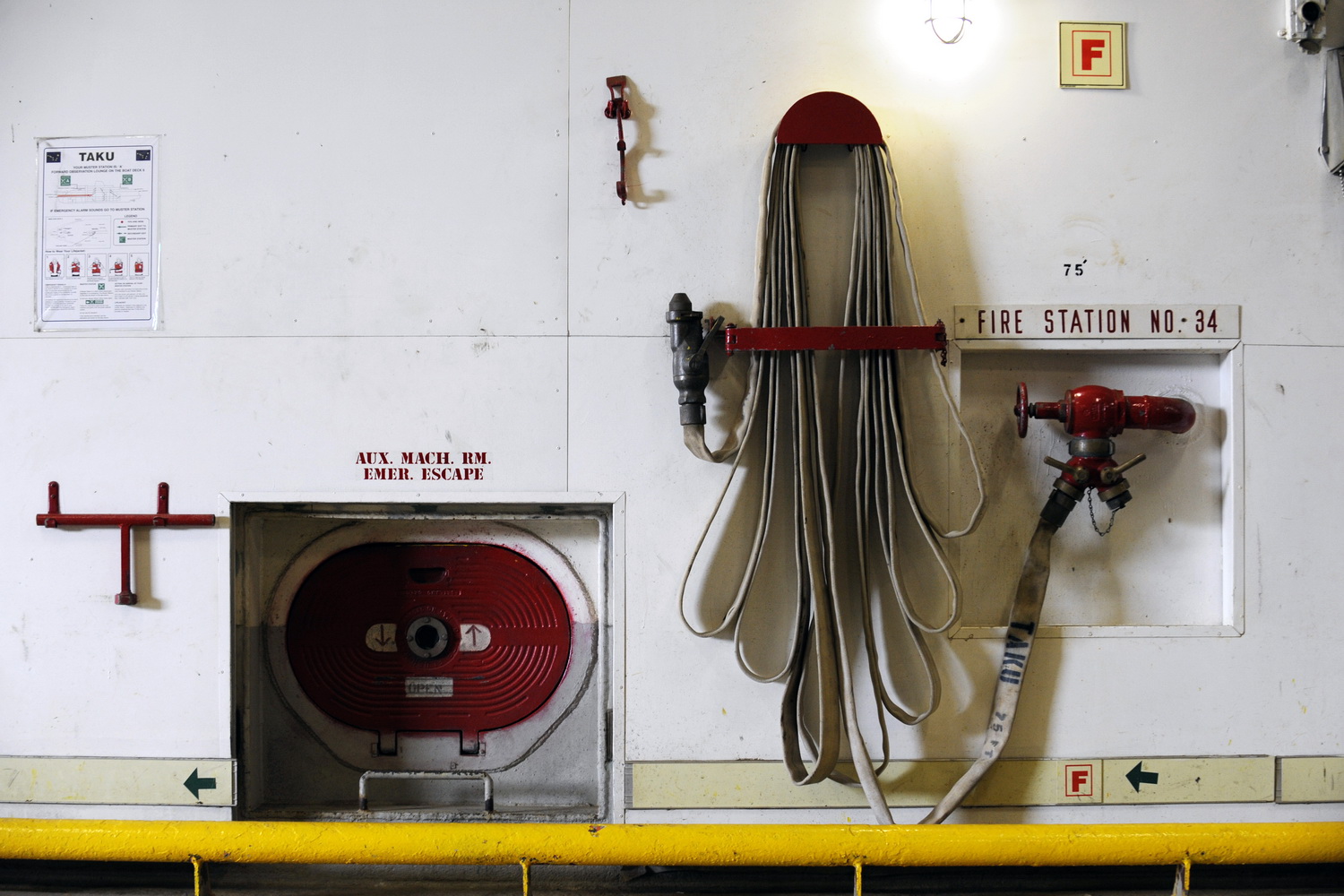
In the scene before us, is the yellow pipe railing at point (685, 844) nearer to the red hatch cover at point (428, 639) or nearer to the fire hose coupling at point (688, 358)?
the red hatch cover at point (428, 639)

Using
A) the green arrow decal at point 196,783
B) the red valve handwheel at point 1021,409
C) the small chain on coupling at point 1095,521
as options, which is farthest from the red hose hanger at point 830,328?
the green arrow decal at point 196,783

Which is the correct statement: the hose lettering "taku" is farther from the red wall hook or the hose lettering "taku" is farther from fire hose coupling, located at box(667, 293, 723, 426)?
the red wall hook

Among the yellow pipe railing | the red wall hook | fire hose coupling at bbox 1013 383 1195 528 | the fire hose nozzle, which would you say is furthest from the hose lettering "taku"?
the red wall hook

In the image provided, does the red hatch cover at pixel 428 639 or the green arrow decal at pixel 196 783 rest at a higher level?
the red hatch cover at pixel 428 639

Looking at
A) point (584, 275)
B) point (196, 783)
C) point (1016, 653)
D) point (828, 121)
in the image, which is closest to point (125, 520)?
point (196, 783)

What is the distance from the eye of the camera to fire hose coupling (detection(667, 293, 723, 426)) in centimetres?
209

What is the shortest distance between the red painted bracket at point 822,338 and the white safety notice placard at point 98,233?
168 cm

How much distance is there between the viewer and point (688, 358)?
2094 millimetres

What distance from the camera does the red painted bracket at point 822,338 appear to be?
6.93 feet

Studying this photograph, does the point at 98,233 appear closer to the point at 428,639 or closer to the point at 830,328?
the point at 428,639

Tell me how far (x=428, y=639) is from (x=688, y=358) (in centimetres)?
117

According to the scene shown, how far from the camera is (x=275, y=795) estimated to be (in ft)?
7.79

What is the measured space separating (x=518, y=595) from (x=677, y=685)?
56cm

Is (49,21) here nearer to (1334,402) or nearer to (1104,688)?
(1104,688)
